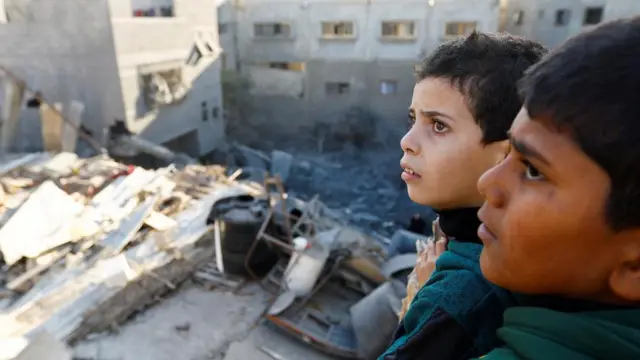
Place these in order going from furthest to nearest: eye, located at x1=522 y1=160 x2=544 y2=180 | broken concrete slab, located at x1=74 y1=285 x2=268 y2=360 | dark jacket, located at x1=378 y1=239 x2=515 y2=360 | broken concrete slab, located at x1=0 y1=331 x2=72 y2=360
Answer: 1. broken concrete slab, located at x1=74 y1=285 x2=268 y2=360
2. broken concrete slab, located at x1=0 y1=331 x2=72 y2=360
3. dark jacket, located at x1=378 y1=239 x2=515 y2=360
4. eye, located at x1=522 y1=160 x2=544 y2=180

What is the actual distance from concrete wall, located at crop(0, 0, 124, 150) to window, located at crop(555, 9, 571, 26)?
60.0 feet

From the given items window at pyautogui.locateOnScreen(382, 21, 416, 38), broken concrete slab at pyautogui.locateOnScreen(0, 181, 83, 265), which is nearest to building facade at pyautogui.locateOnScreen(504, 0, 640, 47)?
window at pyautogui.locateOnScreen(382, 21, 416, 38)

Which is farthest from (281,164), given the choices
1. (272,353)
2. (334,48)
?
(272,353)

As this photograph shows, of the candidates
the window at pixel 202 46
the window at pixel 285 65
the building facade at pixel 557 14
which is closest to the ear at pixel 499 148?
the window at pixel 202 46

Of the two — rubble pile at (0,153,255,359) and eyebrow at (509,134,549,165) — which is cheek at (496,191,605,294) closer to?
eyebrow at (509,134,549,165)

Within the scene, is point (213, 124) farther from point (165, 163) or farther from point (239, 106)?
point (239, 106)

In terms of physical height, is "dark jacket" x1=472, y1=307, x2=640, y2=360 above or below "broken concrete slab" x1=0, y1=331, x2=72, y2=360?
above

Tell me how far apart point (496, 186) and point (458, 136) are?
1.52ft

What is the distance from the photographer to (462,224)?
1.32m

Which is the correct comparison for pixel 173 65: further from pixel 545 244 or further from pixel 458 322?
pixel 545 244

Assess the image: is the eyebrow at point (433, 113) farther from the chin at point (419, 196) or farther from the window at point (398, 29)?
the window at point (398, 29)

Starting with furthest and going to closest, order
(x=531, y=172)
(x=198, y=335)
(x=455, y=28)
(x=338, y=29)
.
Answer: (x=338, y=29)
(x=455, y=28)
(x=198, y=335)
(x=531, y=172)

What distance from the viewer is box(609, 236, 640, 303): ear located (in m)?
0.68

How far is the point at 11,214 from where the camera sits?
6699mm
